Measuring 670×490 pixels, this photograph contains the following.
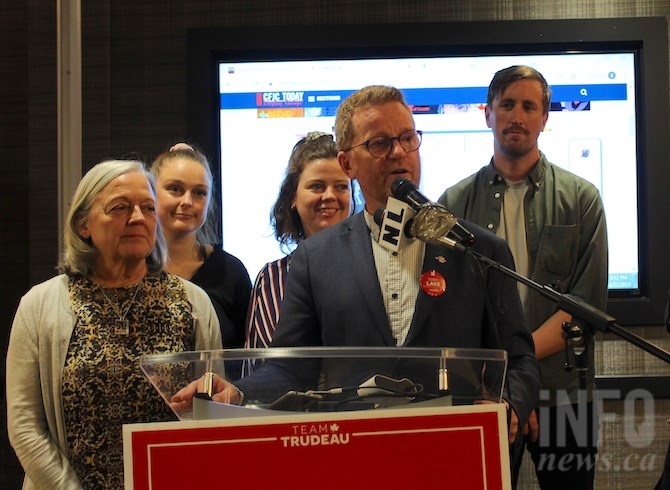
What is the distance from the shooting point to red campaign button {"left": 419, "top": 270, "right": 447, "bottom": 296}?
1.79 metres

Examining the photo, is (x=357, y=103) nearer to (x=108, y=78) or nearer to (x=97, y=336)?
(x=97, y=336)

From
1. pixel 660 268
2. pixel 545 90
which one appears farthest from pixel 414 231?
pixel 660 268

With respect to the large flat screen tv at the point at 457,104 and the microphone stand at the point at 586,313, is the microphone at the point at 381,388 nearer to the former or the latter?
the microphone stand at the point at 586,313

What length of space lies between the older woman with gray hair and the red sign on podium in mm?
1172

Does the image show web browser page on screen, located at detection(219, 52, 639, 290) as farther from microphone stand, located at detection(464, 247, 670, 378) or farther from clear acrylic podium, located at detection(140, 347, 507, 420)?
clear acrylic podium, located at detection(140, 347, 507, 420)

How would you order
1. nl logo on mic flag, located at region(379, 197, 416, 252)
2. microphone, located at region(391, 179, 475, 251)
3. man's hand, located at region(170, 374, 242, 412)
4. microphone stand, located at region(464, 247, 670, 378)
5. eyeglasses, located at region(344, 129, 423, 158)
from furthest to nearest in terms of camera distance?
eyeglasses, located at region(344, 129, 423, 158)
nl logo on mic flag, located at region(379, 197, 416, 252)
microphone, located at region(391, 179, 475, 251)
microphone stand, located at region(464, 247, 670, 378)
man's hand, located at region(170, 374, 242, 412)

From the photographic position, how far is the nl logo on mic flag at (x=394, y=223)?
1.77 metres

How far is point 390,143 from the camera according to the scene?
1947mm

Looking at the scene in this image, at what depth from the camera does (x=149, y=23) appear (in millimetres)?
3576

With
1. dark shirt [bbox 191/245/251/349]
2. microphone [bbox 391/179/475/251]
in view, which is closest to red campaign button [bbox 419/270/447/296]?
microphone [bbox 391/179/475/251]

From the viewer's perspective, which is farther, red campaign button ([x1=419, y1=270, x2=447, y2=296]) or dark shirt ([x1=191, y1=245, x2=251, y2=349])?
dark shirt ([x1=191, y1=245, x2=251, y2=349])

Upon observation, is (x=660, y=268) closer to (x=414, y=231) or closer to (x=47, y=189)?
(x=414, y=231)

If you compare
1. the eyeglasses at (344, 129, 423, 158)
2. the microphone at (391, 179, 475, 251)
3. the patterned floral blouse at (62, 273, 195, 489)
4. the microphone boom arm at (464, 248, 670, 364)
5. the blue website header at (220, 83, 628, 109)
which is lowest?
the patterned floral blouse at (62, 273, 195, 489)

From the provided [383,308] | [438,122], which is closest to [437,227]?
[383,308]
